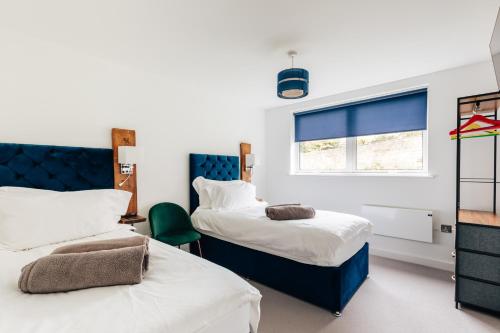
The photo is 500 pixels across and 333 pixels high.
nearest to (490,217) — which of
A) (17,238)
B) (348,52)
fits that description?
(348,52)

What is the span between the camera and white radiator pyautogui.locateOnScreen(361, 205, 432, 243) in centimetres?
300

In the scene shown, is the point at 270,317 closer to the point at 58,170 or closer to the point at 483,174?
the point at 58,170

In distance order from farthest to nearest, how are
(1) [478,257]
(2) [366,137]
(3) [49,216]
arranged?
(2) [366,137], (1) [478,257], (3) [49,216]

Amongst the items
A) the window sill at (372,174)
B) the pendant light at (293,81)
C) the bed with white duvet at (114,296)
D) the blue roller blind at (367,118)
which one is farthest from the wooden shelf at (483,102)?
the bed with white duvet at (114,296)

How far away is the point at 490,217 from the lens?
91.7 inches

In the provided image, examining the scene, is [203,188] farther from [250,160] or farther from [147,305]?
[147,305]

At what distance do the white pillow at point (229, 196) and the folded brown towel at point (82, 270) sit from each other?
188 centimetres

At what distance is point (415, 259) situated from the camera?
3.14 meters

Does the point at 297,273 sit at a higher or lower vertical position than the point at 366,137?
lower

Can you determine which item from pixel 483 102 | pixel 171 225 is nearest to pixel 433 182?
pixel 483 102

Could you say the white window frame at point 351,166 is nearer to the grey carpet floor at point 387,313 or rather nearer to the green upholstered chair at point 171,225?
the grey carpet floor at point 387,313

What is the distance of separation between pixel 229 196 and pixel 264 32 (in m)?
1.97

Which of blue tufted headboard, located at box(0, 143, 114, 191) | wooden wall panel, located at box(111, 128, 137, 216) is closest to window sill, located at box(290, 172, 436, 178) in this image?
wooden wall panel, located at box(111, 128, 137, 216)

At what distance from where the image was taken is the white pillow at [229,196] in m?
3.15
